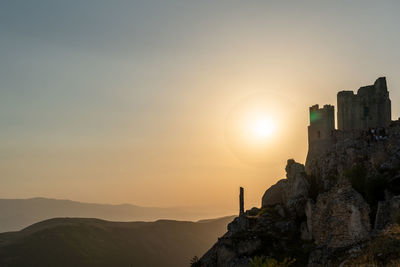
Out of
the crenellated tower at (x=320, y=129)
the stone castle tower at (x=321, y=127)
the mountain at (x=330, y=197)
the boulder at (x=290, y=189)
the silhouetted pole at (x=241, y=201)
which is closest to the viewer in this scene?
the mountain at (x=330, y=197)

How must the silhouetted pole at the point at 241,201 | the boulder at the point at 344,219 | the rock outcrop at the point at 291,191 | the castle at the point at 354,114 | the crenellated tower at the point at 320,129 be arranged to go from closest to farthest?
the boulder at the point at 344,219, the rock outcrop at the point at 291,191, the castle at the point at 354,114, the crenellated tower at the point at 320,129, the silhouetted pole at the point at 241,201

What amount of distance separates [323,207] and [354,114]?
1655 inches

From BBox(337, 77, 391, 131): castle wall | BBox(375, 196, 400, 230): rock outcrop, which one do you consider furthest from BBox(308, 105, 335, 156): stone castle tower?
BBox(375, 196, 400, 230): rock outcrop

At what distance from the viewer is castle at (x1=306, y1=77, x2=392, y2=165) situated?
81.0 meters

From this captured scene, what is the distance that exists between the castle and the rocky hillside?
523 centimetres

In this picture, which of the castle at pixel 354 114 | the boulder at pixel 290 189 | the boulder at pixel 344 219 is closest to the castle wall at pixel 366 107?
the castle at pixel 354 114

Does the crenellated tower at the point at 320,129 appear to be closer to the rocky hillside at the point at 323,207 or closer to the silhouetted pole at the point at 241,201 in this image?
the rocky hillside at the point at 323,207

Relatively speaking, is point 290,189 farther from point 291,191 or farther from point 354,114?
point 354,114

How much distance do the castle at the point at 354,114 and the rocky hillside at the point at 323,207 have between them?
5.23 meters

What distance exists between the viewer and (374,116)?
81125 mm

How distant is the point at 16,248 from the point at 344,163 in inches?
6060

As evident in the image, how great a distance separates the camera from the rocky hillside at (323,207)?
37.6m

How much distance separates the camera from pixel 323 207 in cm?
4500

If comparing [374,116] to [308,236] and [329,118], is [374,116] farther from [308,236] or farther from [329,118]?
[308,236]
